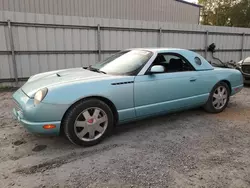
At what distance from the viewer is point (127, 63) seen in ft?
11.5

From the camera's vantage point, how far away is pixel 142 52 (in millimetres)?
3682

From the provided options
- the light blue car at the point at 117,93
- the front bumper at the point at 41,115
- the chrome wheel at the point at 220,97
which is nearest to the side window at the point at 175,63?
the light blue car at the point at 117,93

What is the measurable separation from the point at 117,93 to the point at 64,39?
185 inches

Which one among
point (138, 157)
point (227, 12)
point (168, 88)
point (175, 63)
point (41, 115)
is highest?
point (227, 12)

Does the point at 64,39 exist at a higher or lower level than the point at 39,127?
higher

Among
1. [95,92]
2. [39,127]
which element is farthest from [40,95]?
[95,92]

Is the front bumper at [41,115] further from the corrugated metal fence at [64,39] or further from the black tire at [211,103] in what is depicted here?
the corrugated metal fence at [64,39]

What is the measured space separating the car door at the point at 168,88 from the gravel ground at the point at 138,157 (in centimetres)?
40

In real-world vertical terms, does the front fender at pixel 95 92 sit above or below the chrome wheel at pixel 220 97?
above

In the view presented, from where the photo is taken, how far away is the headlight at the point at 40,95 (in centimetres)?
259

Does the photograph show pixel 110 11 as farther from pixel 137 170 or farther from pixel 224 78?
pixel 137 170

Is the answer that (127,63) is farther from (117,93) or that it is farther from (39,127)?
(39,127)

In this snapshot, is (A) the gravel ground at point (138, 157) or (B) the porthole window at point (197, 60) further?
(B) the porthole window at point (197, 60)

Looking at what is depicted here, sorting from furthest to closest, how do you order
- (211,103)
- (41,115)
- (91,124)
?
(211,103)
(91,124)
(41,115)
